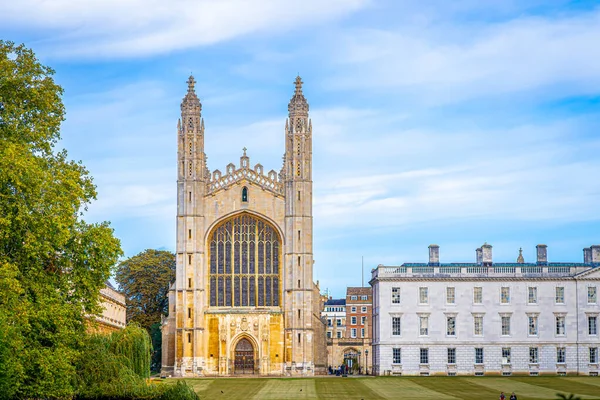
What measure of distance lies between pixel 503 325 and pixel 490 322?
0.91m

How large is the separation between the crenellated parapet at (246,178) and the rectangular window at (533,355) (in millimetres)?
20619

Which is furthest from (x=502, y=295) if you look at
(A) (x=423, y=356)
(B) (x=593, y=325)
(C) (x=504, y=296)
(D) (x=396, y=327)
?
(D) (x=396, y=327)

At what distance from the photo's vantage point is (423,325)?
7431cm

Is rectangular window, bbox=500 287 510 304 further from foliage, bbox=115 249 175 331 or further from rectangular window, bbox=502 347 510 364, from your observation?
foliage, bbox=115 249 175 331

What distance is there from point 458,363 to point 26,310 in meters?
45.5

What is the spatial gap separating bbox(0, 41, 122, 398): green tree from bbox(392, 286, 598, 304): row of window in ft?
130

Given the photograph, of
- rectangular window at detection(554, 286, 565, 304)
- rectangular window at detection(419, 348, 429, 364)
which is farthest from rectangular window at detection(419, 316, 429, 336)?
rectangular window at detection(554, 286, 565, 304)

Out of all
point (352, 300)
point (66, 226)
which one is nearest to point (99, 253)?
point (66, 226)

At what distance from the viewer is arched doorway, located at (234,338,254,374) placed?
249 ft

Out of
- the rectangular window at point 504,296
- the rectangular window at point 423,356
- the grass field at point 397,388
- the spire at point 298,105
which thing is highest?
the spire at point 298,105

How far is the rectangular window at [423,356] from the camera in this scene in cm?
7412

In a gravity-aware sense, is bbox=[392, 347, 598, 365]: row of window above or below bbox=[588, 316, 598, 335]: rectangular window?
below

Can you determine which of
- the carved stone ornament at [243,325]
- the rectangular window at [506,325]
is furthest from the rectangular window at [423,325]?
the carved stone ornament at [243,325]

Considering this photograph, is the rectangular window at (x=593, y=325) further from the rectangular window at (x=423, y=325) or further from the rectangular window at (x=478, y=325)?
the rectangular window at (x=423, y=325)
